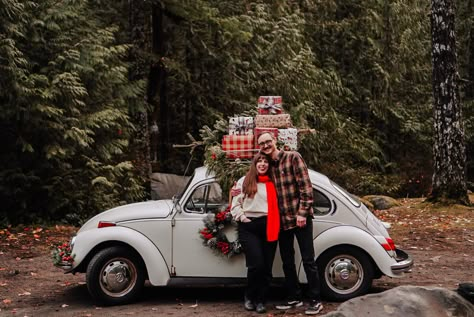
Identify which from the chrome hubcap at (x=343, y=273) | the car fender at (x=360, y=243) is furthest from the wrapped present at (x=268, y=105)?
the chrome hubcap at (x=343, y=273)

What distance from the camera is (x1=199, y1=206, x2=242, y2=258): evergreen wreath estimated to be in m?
8.34

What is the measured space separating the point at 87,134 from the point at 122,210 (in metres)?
7.65

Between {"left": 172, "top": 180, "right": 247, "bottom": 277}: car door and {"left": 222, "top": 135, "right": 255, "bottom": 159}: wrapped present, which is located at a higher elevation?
{"left": 222, "top": 135, "right": 255, "bottom": 159}: wrapped present

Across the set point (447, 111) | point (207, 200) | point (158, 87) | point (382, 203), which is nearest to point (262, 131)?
point (207, 200)

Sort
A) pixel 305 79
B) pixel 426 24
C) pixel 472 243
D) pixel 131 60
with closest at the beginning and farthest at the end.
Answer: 1. pixel 472 243
2. pixel 131 60
3. pixel 305 79
4. pixel 426 24

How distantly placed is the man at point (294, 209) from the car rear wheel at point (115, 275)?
188 centimetres

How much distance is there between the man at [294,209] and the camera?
789 centimetres

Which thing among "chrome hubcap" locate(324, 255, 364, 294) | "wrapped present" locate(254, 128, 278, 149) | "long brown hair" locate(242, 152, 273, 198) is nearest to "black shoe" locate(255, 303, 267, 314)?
"chrome hubcap" locate(324, 255, 364, 294)

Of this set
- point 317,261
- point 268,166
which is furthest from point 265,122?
point 317,261

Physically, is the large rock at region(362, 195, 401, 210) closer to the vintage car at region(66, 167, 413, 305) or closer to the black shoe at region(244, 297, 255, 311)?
the vintage car at region(66, 167, 413, 305)

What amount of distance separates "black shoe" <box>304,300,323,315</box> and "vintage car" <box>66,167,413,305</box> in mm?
510

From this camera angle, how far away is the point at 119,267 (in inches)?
333

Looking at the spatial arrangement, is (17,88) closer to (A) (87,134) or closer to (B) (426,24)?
(A) (87,134)

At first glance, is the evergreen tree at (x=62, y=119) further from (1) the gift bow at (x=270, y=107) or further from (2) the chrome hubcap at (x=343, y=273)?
(2) the chrome hubcap at (x=343, y=273)
